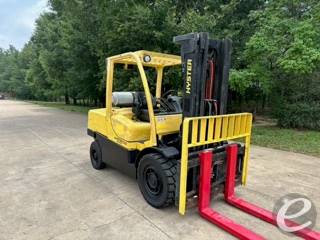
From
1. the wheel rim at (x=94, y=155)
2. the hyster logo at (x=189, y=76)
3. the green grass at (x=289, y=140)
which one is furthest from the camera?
the green grass at (x=289, y=140)

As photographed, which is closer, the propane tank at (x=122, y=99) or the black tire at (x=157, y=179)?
the black tire at (x=157, y=179)

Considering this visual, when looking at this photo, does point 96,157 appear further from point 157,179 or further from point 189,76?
point 189,76

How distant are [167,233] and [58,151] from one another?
4505 millimetres

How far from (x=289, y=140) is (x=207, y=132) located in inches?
215

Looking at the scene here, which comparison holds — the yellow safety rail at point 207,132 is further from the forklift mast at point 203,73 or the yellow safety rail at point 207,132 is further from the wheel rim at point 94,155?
the wheel rim at point 94,155

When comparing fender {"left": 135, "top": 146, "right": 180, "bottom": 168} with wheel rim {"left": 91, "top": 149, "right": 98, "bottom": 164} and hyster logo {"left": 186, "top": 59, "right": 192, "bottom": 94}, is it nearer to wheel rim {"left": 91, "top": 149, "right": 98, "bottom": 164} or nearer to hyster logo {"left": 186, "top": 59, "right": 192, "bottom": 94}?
hyster logo {"left": 186, "top": 59, "right": 192, "bottom": 94}

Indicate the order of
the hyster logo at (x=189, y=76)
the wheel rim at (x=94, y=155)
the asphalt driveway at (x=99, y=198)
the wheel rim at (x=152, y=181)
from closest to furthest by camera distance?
the asphalt driveway at (x=99, y=198) → the hyster logo at (x=189, y=76) → the wheel rim at (x=152, y=181) → the wheel rim at (x=94, y=155)

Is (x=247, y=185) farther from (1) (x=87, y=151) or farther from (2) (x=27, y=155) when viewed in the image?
(2) (x=27, y=155)

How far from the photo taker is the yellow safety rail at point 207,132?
286 centimetres

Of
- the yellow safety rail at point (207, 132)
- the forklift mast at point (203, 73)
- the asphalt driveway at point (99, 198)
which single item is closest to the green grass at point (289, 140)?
the asphalt driveway at point (99, 198)

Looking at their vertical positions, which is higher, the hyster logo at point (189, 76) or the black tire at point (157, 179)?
the hyster logo at point (189, 76)
